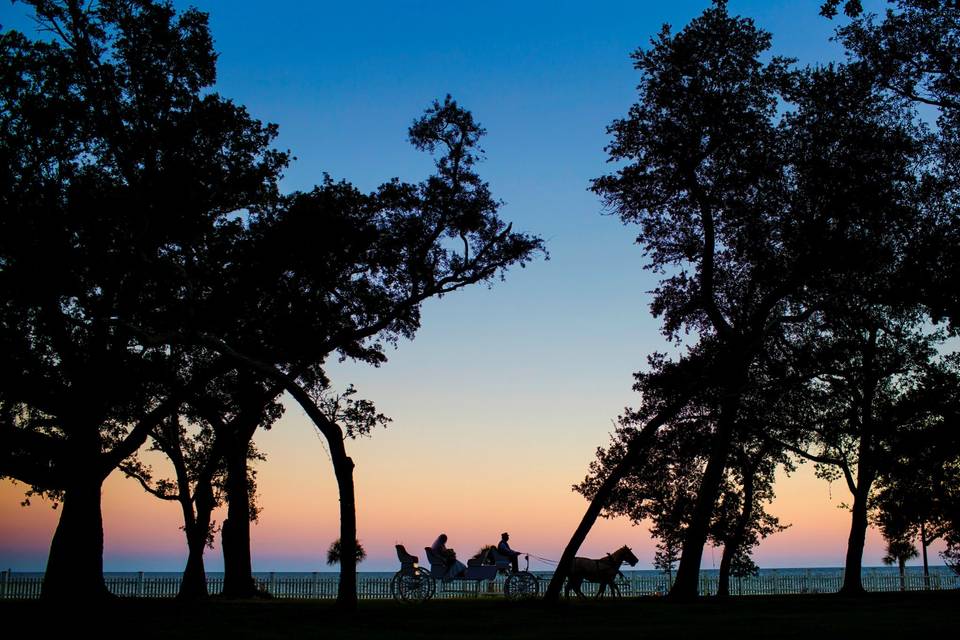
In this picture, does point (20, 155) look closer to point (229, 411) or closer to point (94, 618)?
point (229, 411)

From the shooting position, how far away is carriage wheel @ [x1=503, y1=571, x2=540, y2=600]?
26.8 m

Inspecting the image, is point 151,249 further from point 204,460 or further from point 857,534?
point 857,534

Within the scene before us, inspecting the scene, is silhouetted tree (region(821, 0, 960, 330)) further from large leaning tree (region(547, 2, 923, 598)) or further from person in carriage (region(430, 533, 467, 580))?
person in carriage (region(430, 533, 467, 580))

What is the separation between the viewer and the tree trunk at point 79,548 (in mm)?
25938

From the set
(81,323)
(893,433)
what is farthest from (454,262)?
(893,433)

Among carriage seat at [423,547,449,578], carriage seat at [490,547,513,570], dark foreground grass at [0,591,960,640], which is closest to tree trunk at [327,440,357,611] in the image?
dark foreground grass at [0,591,960,640]

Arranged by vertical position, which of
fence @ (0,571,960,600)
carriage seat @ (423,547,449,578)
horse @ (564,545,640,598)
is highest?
carriage seat @ (423,547,449,578)

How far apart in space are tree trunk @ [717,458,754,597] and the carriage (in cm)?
1620

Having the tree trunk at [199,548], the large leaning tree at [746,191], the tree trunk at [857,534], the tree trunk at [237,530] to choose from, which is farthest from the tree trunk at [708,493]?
the tree trunk at [199,548]

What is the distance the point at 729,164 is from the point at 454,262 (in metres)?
9.46

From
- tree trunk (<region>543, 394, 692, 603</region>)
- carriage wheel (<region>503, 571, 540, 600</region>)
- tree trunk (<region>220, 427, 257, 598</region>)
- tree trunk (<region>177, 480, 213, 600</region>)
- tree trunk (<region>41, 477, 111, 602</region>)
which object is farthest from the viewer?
tree trunk (<region>177, 480, 213, 600</region>)

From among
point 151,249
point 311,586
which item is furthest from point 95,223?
point 311,586

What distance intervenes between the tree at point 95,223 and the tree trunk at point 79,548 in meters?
0.04

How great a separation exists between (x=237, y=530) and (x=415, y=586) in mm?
9744
